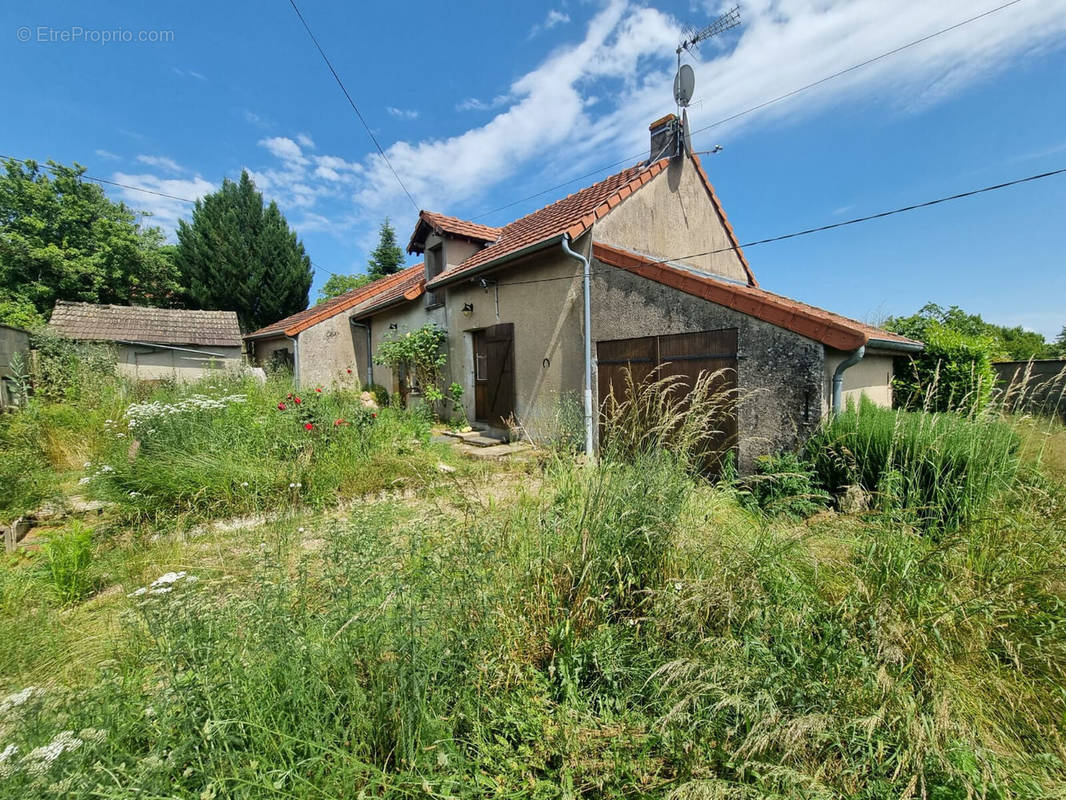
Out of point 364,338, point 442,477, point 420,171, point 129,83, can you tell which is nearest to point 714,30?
point 420,171

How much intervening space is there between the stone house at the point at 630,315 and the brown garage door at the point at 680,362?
20mm

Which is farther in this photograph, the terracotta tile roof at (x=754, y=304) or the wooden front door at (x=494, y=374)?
the wooden front door at (x=494, y=374)

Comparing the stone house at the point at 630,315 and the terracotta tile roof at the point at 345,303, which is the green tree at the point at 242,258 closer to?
the terracotta tile roof at the point at 345,303

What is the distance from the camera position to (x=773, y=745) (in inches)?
56.7

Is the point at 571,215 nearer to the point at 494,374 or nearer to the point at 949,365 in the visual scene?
the point at 494,374

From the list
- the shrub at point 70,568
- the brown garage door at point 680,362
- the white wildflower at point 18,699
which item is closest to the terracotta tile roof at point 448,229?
the brown garage door at point 680,362

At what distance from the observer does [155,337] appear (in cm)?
1241

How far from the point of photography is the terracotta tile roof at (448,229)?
9414mm

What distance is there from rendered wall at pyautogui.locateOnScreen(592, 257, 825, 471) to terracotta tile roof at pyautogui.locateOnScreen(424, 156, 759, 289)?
1.56m

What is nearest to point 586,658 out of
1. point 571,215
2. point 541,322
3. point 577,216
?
point 541,322

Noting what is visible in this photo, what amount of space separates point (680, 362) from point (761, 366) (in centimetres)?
99

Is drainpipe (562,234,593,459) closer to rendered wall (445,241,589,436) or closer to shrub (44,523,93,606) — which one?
rendered wall (445,241,589,436)

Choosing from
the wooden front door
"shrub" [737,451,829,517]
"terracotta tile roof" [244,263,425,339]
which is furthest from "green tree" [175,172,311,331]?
"shrub" [737,451,829,517]

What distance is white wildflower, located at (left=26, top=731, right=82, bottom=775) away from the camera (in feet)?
3.60
